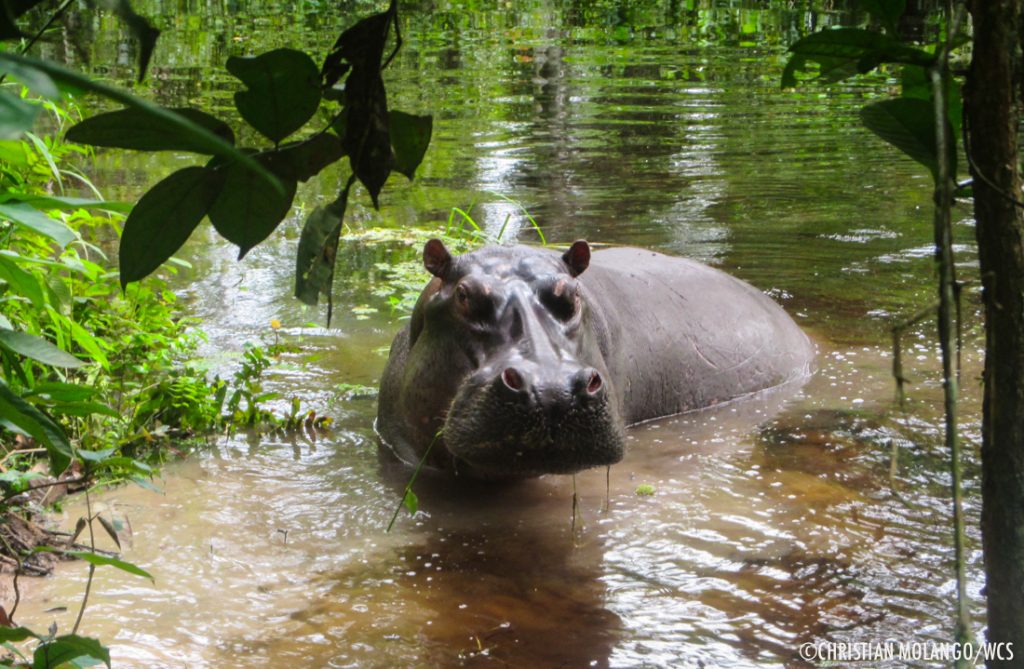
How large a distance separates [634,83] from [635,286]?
356 inches

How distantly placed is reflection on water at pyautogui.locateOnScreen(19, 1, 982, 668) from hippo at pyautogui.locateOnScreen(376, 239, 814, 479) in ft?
0.60

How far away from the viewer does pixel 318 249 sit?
1.18 metres

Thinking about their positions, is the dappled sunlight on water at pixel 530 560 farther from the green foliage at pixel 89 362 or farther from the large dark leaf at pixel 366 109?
the large dark leaf at pixel 366 109

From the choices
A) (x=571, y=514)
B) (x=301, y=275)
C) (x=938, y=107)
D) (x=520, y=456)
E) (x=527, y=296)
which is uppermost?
(x=938, y=107)

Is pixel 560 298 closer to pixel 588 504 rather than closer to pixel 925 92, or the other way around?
pixel 588 504

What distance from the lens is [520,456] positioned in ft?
12.3

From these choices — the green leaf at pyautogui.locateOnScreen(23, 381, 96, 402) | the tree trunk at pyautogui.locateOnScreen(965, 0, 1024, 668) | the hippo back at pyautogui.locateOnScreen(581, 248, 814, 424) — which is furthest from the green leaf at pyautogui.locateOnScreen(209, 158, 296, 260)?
the hippo back at pyautogui.locateOnScreen(581, 248, 814, 424)

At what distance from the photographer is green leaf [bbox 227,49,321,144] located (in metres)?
1.01

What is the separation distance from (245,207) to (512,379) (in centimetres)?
259

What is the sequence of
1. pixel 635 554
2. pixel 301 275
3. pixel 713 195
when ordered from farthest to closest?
pixel 713 195, pixel 635 554, pixel 301 275

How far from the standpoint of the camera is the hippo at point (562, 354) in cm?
370

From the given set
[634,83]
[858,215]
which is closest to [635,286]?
[858,215]

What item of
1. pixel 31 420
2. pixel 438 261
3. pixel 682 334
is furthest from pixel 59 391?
pixel 682 334

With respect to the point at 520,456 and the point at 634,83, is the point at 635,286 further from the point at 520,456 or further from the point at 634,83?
the point at 634,83
